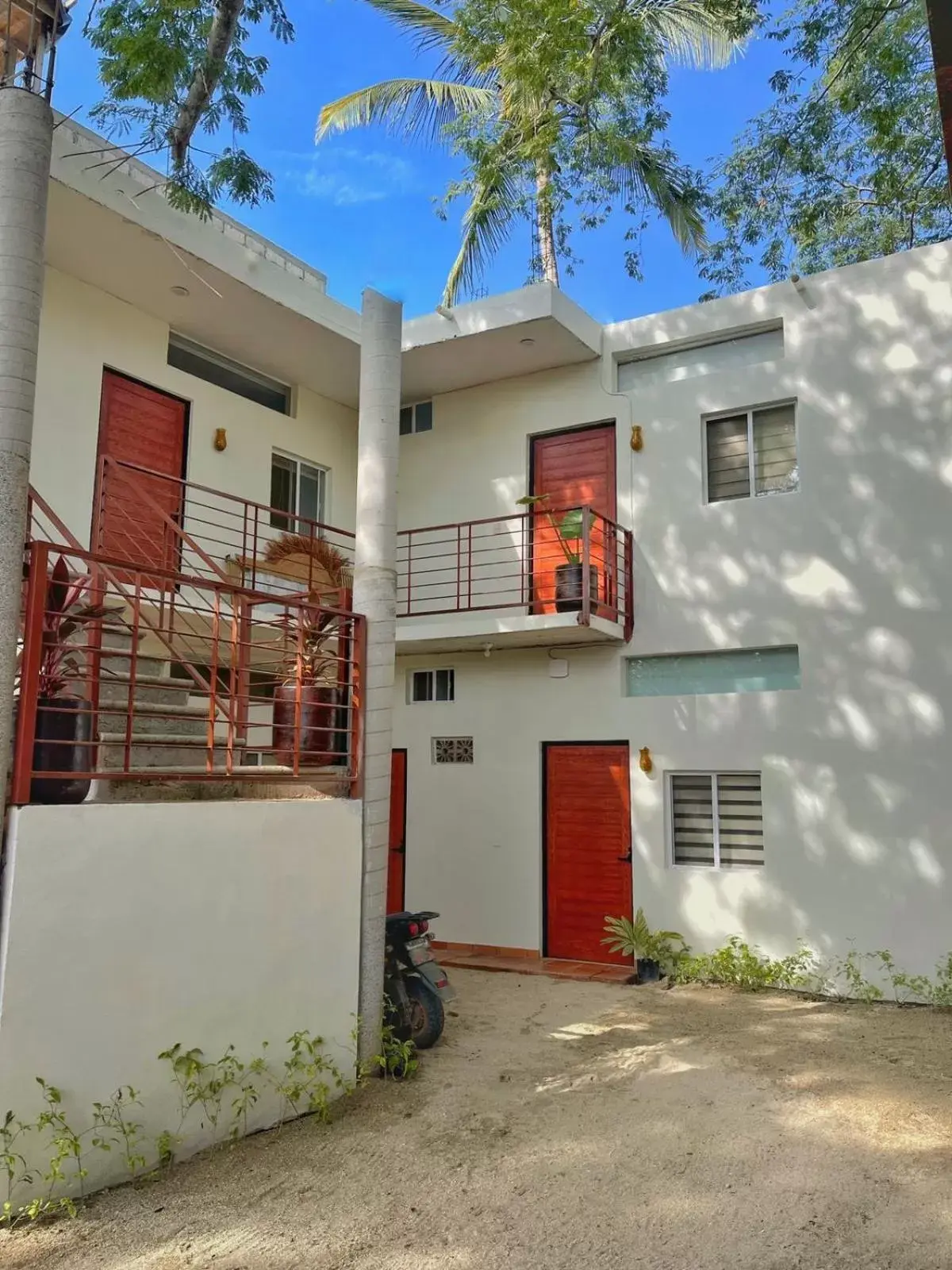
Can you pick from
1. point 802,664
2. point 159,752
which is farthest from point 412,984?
point 802,664

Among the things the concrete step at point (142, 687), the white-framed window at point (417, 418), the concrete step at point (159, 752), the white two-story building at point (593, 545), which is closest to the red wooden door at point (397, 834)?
the white two-story building at point (593, 545)

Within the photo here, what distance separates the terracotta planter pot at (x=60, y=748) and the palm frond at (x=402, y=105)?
12506 millimetres

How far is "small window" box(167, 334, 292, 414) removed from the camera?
10133 millimetres

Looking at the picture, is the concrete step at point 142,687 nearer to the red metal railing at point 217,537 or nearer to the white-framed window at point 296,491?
the red metal railing at point 217,537

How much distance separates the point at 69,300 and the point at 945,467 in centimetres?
788

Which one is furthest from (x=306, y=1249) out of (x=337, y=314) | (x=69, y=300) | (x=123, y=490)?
(x=337, y=314)

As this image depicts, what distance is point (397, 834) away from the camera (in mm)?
10875

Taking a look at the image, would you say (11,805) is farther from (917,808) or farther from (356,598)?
(917,808)

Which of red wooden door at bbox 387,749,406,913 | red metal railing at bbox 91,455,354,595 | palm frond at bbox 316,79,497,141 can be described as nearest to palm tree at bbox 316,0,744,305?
palm frond at bbox 316,79,497,141

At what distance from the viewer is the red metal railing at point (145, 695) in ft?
14.0

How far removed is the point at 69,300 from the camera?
8.84 m

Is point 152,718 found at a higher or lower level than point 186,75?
lower

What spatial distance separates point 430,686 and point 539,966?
3269mm

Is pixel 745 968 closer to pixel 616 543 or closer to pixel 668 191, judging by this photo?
pixel 616 543
